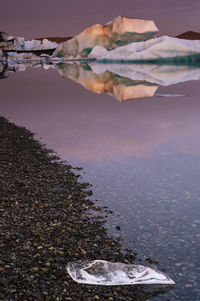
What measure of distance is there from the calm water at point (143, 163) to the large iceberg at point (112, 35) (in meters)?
65.4

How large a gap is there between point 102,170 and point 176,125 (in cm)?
659

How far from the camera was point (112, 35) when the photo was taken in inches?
3499

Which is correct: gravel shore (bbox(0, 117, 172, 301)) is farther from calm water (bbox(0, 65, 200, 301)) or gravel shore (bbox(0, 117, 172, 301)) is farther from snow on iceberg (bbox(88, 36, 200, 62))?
snow on iceberg (bbox(88, 36, 200, 62))

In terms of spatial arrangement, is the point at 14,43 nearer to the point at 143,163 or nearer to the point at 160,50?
the point at 160,50

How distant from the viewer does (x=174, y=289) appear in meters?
4.47

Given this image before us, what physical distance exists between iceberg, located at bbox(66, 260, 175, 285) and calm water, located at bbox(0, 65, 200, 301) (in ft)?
0.84

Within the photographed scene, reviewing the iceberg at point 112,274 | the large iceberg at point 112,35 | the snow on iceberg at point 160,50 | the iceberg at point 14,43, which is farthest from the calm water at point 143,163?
the iceberg at point 14,43

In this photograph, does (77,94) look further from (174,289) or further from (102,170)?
(174,289)

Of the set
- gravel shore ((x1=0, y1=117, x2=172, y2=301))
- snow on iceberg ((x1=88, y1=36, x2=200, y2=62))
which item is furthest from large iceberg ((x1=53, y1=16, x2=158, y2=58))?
gravel shore ((x1=0, y1=117, x2=172, y2=301))

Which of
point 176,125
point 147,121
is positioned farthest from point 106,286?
point 147,121

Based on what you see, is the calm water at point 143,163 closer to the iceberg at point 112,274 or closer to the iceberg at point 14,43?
the iceberg at point 112,274

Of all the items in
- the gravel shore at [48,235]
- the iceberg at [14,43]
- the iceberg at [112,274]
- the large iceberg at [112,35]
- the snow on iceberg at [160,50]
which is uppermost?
the iceberg at [14,43]

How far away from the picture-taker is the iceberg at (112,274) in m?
4.50

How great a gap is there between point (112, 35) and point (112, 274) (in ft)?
291
